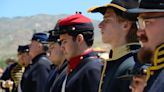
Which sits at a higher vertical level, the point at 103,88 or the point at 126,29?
the point at 126,29

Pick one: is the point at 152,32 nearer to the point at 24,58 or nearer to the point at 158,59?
the point at 158,59

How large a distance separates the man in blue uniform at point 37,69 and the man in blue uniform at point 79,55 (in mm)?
2216

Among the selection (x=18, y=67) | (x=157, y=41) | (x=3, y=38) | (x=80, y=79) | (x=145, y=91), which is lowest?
(x=3, y=38)

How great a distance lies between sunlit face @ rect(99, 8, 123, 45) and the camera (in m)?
4.86

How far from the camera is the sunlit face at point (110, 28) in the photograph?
191 inches

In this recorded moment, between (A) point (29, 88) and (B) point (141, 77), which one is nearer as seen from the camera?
(B) point (141, 77)

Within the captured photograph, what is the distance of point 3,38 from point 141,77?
17212cm

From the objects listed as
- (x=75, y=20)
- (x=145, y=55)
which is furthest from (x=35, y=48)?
(x=145, y=55)

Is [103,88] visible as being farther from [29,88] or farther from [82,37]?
[29,88]

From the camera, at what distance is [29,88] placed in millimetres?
8625

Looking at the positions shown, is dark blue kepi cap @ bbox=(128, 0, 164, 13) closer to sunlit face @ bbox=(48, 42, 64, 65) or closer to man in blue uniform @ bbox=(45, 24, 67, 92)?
man in blue uniform @ bbox=(45, 24, 67, 92)


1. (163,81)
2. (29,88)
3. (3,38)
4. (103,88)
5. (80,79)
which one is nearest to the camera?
(163,81)

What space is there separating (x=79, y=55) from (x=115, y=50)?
114 centimetres

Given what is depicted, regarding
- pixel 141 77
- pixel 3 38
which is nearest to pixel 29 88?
pixel 141 77
